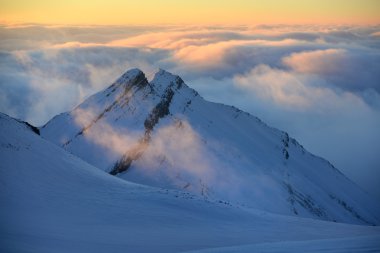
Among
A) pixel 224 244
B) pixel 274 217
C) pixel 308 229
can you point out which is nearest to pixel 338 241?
pixel 224 244

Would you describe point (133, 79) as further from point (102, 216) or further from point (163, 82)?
point (102, 216)

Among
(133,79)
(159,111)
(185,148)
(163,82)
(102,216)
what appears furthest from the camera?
(163,82)

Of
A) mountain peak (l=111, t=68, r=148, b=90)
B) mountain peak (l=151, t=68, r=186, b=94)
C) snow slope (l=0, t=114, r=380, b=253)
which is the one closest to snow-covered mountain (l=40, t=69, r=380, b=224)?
mountain peak (l=151, t=68, r=186, b=94)

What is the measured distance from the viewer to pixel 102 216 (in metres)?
25.3

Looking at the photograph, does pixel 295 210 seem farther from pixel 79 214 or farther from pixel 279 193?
pixel 79 214

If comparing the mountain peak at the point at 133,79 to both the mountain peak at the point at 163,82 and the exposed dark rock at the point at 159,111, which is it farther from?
the exposed dark rock at the point at 159,111

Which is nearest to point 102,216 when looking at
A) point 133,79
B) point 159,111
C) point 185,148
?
point 185,148

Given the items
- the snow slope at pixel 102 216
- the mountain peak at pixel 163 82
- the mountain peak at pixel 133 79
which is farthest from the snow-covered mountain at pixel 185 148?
the snow slope at pixel 102 216

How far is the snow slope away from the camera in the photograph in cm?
2038

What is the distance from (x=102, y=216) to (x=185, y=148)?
181ft

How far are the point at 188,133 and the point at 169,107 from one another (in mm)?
7861

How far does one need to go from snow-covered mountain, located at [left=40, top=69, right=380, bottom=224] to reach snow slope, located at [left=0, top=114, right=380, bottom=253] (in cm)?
3557

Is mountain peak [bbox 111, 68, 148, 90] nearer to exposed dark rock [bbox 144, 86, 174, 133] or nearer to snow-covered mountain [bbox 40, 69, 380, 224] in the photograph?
snow-covered mountain [bbox 40, 69, 380, 224]

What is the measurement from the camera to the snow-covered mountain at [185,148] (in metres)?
71.8
